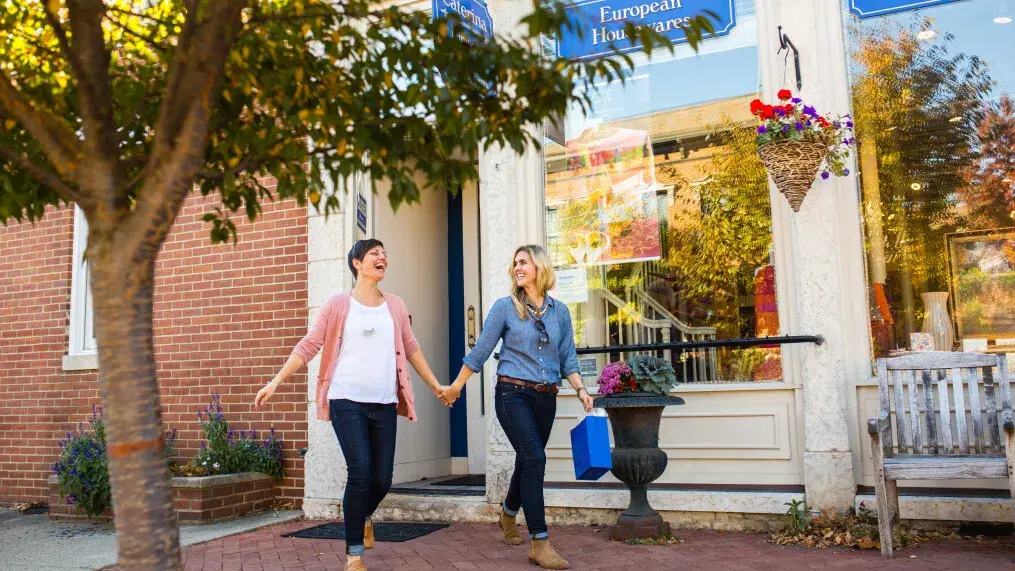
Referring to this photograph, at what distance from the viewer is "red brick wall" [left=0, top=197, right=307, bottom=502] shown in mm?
7465

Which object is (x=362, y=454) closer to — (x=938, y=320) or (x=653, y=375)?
(x=653, y=375)

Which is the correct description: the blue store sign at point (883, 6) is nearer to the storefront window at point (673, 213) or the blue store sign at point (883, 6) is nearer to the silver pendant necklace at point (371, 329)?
the storefront window at point (673, 213)

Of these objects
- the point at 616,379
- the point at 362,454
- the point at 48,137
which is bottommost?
the point at 362,454

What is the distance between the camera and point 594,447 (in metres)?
4.80

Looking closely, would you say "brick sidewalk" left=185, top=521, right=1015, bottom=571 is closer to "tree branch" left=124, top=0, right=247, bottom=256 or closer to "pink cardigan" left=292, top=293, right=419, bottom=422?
"pink cardigan" left=292, top=293, right=419, bottom=422

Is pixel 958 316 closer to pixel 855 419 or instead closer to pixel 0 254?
pixel 855 419

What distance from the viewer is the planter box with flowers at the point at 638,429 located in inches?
208

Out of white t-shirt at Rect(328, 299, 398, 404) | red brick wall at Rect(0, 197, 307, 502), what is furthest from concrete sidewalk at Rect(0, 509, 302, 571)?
white t-shirt at Rect(328, 299, 398, 404)

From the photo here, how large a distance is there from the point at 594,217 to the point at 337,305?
2.71m

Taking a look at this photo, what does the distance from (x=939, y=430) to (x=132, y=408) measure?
4.71 m

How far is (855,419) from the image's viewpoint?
18.3 ft

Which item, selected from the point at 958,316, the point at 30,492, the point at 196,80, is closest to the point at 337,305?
the point at 196,80

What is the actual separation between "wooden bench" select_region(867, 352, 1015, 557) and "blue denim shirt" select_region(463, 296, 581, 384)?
67.5 inches

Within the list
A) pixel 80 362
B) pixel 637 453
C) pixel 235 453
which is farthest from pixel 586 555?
pixel 80 362
